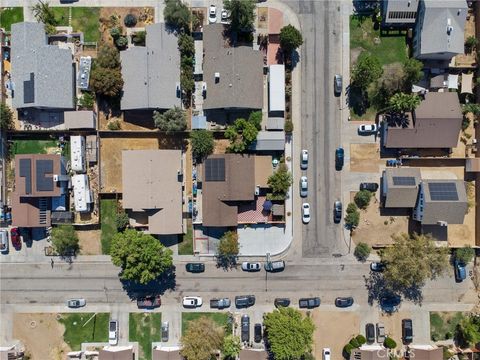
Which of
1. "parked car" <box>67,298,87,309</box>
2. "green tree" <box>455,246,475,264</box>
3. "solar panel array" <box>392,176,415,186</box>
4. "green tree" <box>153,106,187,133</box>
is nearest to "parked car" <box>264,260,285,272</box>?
"solar panel array" <box>392,176,415,186</box>

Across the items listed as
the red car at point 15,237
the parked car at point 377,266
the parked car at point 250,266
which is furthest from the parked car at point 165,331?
the parked car at point 377,266

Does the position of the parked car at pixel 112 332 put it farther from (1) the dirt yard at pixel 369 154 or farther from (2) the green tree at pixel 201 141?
(1) the dirt yard at pixel 369 154

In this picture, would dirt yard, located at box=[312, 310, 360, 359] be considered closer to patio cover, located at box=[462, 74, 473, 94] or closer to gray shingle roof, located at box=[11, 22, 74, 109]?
patio cover, located at box=[462, 74, 473, 94]

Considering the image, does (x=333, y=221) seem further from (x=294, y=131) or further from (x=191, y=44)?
(x=191, y=44)

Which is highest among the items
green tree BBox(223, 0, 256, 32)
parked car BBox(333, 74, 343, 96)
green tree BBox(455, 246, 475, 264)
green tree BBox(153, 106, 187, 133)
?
green tree BBox(223, 0, 256, 32)

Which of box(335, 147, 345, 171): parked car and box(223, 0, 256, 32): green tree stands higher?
box(223, 0, 256, 32): green tree

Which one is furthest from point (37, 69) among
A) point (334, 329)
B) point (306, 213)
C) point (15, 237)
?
point (334, 329)
